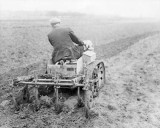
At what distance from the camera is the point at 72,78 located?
754cm

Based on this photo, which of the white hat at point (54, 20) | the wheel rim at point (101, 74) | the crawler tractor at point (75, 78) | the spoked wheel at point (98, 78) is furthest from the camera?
the wheel rim at point (101, 74)

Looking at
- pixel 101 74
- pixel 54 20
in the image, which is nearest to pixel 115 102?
pixel 101 74

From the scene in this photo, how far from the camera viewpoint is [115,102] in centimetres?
813

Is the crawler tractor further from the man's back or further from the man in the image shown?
the man's back

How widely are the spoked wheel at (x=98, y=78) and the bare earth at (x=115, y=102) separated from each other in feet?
0.66

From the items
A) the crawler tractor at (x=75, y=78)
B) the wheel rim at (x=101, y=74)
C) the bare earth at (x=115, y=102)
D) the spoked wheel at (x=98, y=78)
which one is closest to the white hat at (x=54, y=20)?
the crawler tractor at (x=75, y=78)

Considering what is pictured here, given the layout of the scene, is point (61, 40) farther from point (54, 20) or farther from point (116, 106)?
point (116, 106)

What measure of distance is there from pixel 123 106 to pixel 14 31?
11.5 meters

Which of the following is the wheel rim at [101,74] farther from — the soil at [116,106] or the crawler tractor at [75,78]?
the soil at [116,106]

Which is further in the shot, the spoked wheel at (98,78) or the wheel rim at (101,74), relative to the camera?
the wheel rim at (101,74)

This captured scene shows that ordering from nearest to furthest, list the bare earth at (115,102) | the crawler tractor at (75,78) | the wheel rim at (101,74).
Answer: the bare earth at (115,102)
the crawler tractor at (75,78)
the wheel rim at (101,74)

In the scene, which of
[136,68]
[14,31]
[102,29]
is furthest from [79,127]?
[102,29]

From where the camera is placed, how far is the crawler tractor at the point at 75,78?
7062 millimetres

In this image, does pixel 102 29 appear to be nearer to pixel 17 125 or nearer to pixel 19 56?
pixel 19 56
